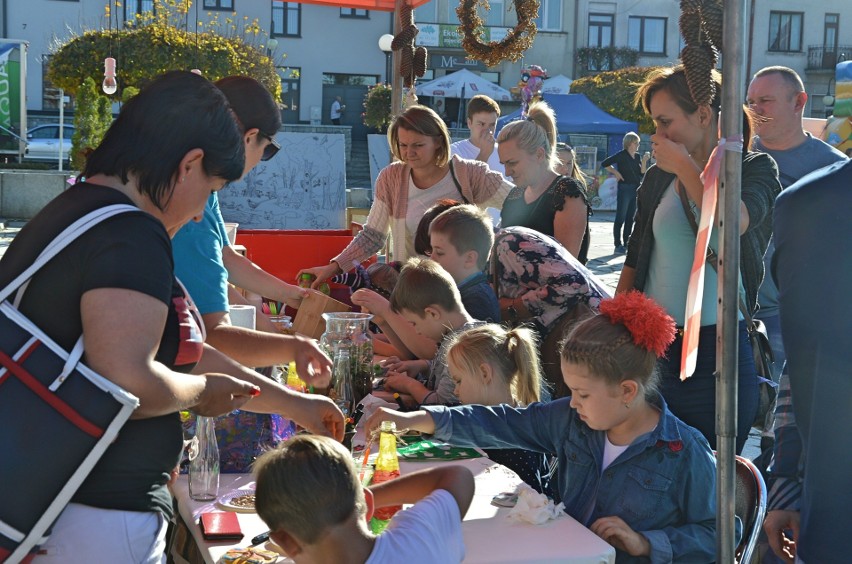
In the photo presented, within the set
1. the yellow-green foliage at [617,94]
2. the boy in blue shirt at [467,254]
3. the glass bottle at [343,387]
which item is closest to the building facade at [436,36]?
the yellow-green foliage at [617,94]

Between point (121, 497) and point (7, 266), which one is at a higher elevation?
point (7, 266)

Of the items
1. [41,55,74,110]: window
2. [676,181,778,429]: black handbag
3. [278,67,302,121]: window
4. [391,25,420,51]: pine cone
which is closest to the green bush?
[278,67,302,121]: window

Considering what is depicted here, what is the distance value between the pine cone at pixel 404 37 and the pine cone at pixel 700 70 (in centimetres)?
432

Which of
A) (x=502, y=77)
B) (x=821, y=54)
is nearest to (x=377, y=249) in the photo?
(x=502, y=77)

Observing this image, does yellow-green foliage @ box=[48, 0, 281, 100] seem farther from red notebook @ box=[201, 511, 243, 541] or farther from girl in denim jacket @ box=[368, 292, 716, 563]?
red notebook @ box=[201, 511, 243, 541]

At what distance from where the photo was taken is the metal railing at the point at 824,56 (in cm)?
4012

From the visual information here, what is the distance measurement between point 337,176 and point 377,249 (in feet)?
12.0

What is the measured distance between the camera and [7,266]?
5.90ft

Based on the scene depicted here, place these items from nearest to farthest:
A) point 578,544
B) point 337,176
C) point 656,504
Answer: point 578,544, point 656,504, point 337,176

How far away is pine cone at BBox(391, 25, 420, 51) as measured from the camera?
21.6 feet

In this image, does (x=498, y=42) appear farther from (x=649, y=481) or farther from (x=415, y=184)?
(x=649, y=481)

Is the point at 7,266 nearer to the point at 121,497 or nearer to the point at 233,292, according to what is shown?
the point at 121,497

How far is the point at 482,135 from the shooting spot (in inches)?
287

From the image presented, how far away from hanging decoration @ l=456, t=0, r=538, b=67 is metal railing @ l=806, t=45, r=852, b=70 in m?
37.6
